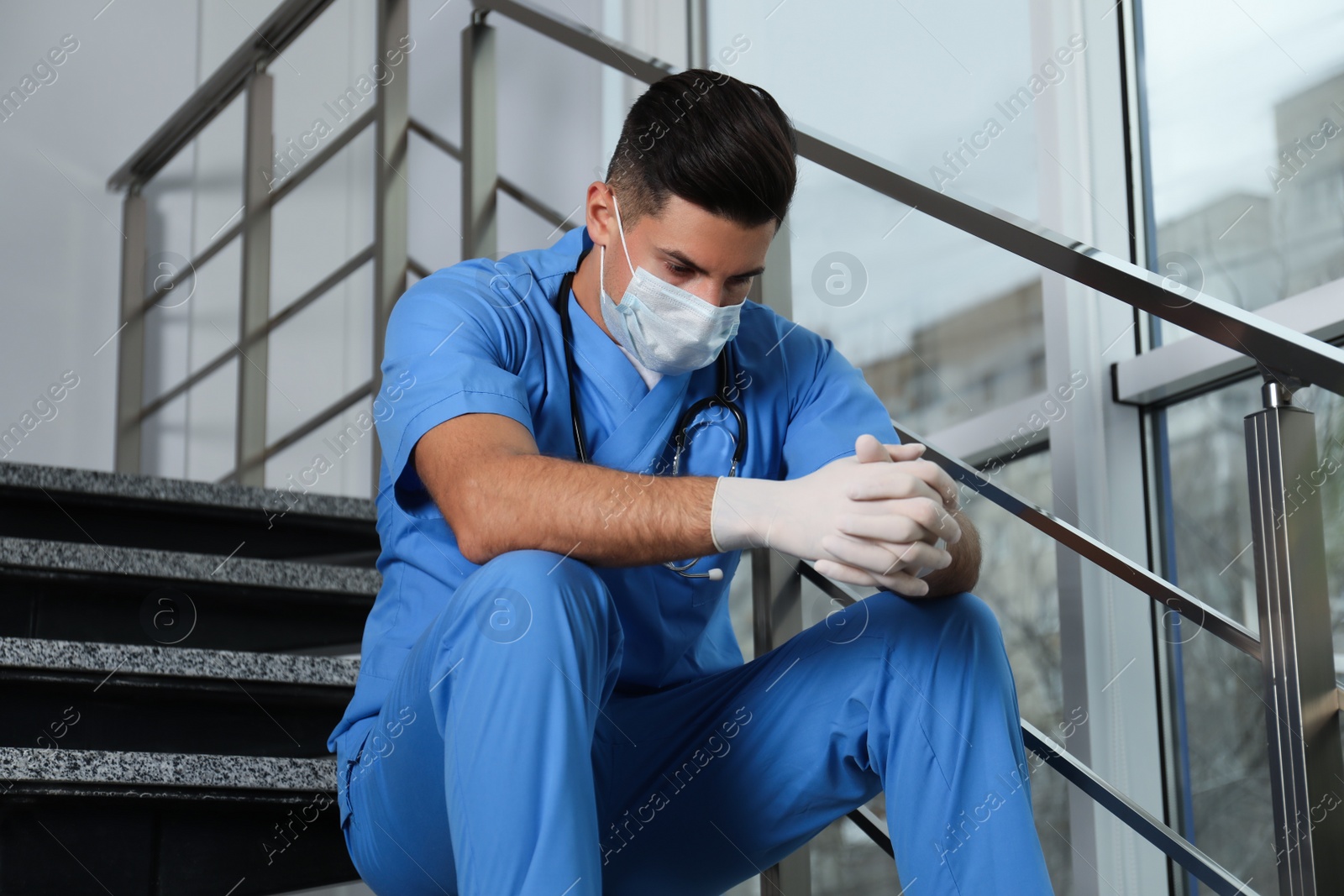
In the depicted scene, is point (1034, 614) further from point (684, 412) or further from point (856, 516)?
point (856, 516)

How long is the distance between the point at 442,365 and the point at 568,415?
0.50ft

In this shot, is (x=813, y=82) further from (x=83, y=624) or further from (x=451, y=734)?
(x=451, y=734)

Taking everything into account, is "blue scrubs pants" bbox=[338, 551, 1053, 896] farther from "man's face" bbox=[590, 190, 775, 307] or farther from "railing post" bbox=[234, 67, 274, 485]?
"railing post" bbox=[234, 67, 274, 485]

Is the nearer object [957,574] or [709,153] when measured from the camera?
[957,574]

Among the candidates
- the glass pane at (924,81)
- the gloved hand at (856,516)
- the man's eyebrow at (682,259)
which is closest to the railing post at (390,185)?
the glass pane at (924,81)

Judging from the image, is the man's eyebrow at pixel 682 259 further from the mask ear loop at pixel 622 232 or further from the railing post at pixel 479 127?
the railing post at pixel 479 127

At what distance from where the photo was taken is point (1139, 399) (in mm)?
1434

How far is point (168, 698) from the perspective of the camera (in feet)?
3.91

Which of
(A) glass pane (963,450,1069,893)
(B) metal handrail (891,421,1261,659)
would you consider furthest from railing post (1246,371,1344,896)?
(A) glass pane (963,450,1069,893)

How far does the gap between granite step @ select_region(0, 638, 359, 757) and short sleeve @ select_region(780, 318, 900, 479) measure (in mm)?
557

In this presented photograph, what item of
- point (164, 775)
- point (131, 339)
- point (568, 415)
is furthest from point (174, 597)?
point (131, 339)

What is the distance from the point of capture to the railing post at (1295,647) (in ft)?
2.52

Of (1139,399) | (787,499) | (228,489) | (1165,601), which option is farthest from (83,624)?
(1139,399)

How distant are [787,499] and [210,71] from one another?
2.77 metres
